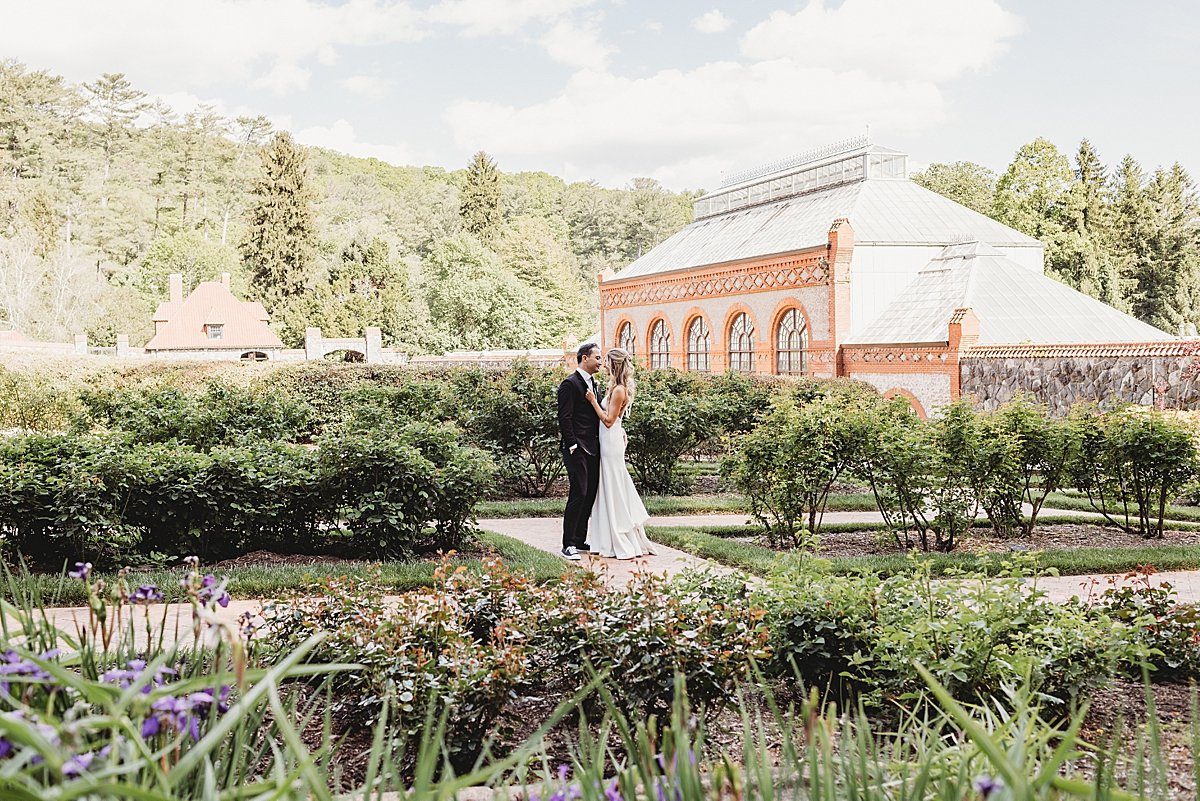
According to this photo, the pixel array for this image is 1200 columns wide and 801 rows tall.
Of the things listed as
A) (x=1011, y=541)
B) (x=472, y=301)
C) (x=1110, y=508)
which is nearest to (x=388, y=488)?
(x=1011, y=541)

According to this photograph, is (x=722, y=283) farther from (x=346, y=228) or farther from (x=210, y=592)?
(x=346, y=228)

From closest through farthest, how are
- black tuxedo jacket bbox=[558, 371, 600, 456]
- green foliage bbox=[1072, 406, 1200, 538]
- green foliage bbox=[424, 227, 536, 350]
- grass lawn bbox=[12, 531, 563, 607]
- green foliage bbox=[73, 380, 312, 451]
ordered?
grass lawn bbox=[12, 531, 563, 607]
black tuxedo jacket bbox=[558, 371, 600, 456]
green foliage bbox=[1072, 406, 1200, 538]
green foliage bbox=[73, 380, 312, 451]
green foliage bbox=[424, 227, 536, 350]

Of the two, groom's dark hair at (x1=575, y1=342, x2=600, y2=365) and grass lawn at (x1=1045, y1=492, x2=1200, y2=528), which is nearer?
groom's dark hair at (x1=575, y1=342, x2=600, y2=365)

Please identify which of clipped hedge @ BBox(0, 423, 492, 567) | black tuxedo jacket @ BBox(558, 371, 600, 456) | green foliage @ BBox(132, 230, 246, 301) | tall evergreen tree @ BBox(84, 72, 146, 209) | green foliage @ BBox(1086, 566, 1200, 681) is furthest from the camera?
tall evergreen tree @ BBox(84, 72, 146, 209)

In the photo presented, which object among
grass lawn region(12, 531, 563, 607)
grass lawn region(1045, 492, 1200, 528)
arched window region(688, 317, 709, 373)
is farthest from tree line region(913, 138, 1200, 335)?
grass lawn region(12, 531, 563, 607)

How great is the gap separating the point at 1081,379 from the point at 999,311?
18.4 ft

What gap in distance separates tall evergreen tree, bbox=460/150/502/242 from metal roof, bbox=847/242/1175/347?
38698mm

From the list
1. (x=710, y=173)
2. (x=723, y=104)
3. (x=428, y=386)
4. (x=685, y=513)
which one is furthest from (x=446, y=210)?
(x=685, y=513)

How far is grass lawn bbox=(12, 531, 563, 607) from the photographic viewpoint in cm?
667

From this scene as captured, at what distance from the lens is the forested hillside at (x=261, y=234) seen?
50.3 meters

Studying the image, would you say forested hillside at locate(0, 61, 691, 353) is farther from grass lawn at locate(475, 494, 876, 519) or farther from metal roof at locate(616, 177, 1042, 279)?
grass lawn at locate(475, 494, 876, 519)

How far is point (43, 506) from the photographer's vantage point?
744 cm

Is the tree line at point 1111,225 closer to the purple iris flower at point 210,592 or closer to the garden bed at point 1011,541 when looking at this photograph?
the garden bed at point 1011,541

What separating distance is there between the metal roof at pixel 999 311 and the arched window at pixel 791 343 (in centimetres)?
238
